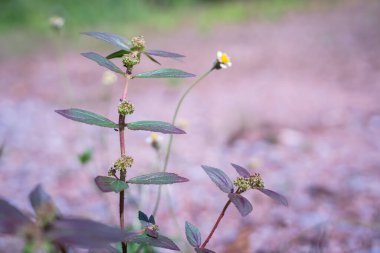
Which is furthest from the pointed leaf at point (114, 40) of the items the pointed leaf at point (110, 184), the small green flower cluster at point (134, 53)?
the pointed leaf at point (110, 184)

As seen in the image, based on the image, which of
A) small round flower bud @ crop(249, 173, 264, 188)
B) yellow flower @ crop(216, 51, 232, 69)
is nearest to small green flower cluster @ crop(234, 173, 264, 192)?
small round flower bud @ crop(249, 173, 264, 188)

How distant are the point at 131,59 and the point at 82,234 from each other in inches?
14.4

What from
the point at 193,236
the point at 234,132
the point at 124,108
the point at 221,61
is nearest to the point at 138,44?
the point at 124,108

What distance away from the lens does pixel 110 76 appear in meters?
1.94

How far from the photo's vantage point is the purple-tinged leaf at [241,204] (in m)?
0.64

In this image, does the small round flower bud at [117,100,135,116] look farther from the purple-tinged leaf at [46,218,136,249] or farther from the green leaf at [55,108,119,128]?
the purple-tinged leaf at [46,218,136,249]

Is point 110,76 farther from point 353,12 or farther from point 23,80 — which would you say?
point 353,12

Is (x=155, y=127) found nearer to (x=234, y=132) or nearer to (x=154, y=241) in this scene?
(x=154, y=241)

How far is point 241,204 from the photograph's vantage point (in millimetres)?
662

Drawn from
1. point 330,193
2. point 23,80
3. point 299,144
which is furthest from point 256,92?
point 23,80

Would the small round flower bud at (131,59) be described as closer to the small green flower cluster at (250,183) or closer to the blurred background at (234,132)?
the small green flower cluster at (250,183)

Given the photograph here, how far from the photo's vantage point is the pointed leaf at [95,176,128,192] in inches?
23.8

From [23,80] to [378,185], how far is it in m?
3.87

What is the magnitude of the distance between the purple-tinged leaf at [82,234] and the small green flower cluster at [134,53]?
34 cm
